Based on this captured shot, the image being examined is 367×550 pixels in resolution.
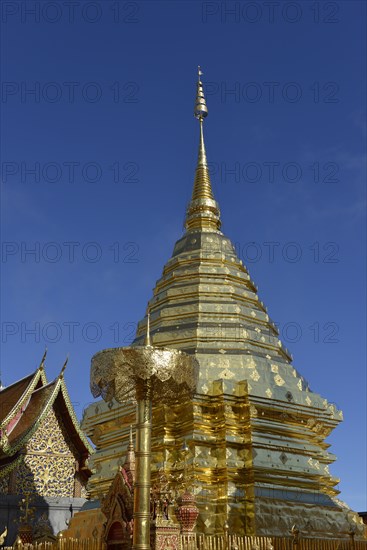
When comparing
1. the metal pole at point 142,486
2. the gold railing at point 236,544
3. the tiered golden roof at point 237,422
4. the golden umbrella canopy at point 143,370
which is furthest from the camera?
the tiered golden roof at point 237,422

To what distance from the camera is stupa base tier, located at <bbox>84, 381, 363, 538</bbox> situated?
35.2 feet

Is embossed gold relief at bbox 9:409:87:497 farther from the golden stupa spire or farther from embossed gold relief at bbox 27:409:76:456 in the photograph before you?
the golden stupa spire

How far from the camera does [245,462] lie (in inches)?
447

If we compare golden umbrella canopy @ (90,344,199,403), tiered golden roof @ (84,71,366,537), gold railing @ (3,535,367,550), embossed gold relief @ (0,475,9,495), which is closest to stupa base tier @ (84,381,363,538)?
tiered golden roof @ (84,71,366,537)

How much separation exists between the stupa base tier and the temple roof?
15.0 ft

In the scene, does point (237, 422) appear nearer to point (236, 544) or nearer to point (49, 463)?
point (236, 544)

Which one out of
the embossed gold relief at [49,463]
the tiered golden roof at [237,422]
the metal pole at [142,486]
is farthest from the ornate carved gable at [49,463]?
the metal pole at [142,486]

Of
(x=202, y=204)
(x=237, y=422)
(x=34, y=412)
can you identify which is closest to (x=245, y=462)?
(x=237, y=422)

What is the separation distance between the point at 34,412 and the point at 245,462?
7622 millimetres

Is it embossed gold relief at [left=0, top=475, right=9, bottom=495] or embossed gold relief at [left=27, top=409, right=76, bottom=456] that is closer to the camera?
embossed gold relief at [left=0, top=475, right=9, bottom=495]

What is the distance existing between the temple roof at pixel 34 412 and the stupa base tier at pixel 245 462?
4567mm

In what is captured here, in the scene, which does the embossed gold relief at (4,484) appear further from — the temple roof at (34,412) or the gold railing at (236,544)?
the gold railing at (236,544)

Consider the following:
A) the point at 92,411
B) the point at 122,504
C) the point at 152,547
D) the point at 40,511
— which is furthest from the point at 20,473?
the point at 152,547

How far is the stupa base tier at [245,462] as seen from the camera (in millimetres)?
10742
